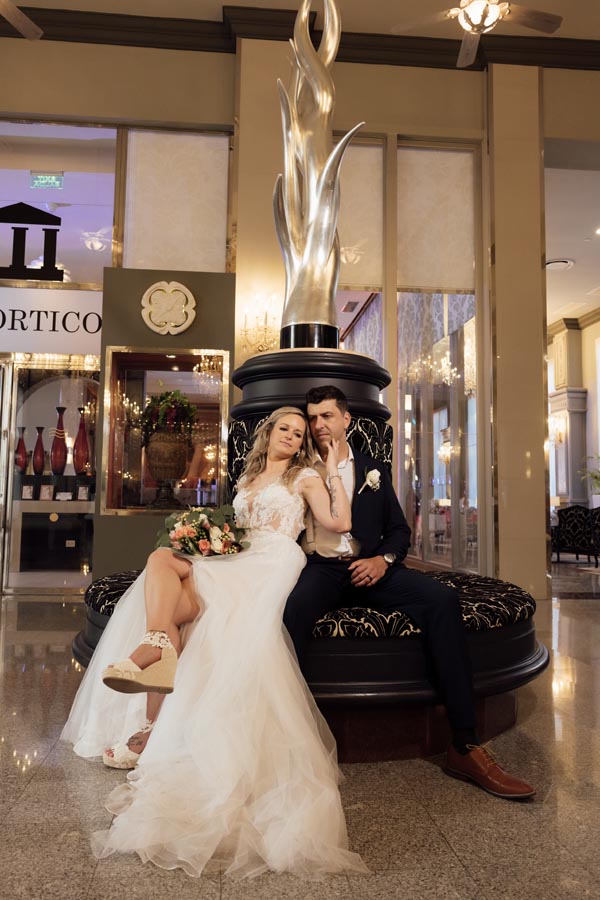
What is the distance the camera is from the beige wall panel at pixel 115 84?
686 centimetres

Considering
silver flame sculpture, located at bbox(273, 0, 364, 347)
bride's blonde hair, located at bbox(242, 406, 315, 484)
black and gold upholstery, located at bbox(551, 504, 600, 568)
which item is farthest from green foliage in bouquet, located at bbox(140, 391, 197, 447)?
black and gold upholstery, located at bbox(551, 504, 600, 568)

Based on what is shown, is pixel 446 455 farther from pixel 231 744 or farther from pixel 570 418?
pixel 570 418

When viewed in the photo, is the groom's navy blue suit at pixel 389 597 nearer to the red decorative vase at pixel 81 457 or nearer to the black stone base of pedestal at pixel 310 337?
the black stone base of pedestal at pixel 310 337

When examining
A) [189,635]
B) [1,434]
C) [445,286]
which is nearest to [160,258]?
[1,434]

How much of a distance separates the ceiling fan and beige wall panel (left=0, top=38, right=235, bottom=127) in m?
2.37

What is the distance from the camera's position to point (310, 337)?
3.86 meters

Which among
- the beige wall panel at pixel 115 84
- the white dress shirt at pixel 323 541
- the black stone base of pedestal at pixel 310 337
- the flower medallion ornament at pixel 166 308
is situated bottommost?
the white dress shirt at pixel 323 541

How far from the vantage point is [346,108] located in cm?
709

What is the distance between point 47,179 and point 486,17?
4.39 meters

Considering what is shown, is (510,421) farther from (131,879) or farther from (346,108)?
(131,879)

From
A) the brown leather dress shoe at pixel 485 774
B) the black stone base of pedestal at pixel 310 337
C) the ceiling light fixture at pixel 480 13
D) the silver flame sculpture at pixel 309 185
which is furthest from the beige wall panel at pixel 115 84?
the brown leather dress shoe at pixel 485 774

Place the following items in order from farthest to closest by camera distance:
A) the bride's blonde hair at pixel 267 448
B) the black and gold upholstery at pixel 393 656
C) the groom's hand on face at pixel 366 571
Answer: the bride's blonde hair at pixel 267 448 < the groom's hand on face at pixel 366 571 < the black and gold upholstery at pixel 393 656

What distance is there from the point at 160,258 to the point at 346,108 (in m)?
2.36

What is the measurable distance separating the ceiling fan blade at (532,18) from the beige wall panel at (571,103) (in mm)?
2010
